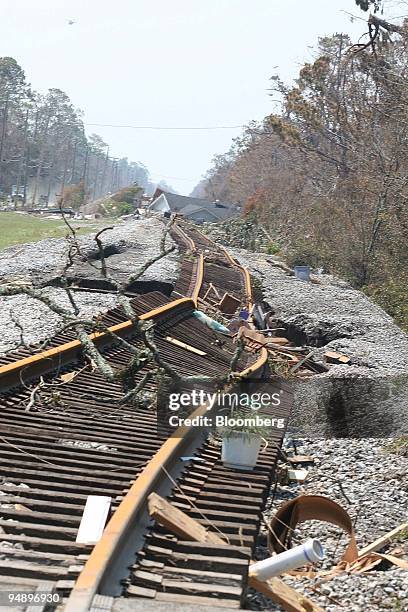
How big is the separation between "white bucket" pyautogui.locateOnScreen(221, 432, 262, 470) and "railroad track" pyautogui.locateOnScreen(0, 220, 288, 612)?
0.08 m

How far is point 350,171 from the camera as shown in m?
37.0

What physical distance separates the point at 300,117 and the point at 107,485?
41541 mm

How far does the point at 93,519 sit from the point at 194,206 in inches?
3457

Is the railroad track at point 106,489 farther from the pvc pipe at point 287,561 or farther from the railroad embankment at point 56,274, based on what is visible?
the railroad embankment at point 56,274

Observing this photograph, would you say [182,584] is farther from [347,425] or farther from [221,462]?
[347,425]

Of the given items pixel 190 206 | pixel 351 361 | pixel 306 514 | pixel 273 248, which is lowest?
pixel 306 514

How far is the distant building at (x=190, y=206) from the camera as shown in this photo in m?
82.8

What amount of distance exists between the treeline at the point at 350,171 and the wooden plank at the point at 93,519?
1417 cm

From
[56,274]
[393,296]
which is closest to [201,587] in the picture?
[56,274]

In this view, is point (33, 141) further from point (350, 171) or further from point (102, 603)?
point (102, 603)

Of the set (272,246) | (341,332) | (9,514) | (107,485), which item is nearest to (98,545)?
(9,514)

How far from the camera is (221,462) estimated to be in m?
6.21

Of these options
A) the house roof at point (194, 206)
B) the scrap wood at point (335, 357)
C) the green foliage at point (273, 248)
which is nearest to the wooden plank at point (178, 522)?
the scrap wood at point (335, 357)

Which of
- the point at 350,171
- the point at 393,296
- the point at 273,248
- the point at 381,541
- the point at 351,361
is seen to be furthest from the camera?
the point at 350,171
